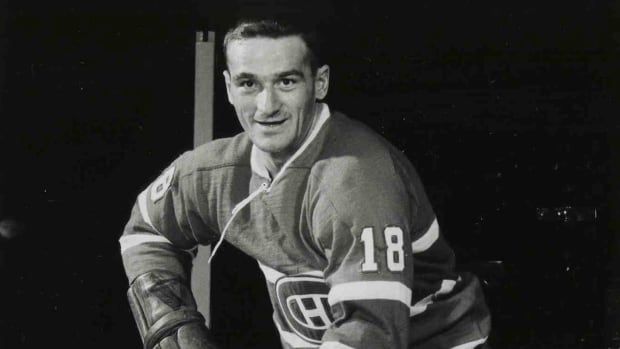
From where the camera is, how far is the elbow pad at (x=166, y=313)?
113cm

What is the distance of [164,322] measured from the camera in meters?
1.14

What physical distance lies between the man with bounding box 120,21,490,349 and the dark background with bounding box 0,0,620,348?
0.07 m

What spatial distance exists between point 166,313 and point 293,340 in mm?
201

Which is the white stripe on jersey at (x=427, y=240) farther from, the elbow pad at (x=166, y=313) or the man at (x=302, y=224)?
the elbow pad at (x=166, y=313)

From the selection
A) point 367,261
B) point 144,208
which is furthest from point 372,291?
point 144,208

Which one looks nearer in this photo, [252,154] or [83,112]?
[252,154]

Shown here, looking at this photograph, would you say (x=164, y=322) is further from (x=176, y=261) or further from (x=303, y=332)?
(x=303, y=332)

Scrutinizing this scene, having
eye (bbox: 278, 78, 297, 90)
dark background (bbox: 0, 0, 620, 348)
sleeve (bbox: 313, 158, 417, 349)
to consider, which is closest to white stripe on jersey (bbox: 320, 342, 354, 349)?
sleeve (bbox: 313, 158, 417, 349)

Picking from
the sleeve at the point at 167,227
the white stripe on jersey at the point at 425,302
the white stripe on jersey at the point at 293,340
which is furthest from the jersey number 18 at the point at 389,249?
the sleeve at the point at 167,227

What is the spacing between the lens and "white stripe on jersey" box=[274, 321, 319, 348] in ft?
3.59

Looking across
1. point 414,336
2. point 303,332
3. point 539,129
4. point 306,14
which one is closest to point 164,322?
point 303,332

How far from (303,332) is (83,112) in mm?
538

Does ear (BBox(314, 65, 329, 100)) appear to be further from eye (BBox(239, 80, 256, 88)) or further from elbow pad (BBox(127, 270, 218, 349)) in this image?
elbow pad (BBox(127, 270, 218, 349))

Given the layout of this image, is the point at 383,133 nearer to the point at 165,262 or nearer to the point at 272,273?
the point at 272,273
